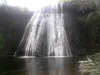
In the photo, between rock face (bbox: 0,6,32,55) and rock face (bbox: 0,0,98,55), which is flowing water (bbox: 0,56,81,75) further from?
rock face (bbox: 0,6,32,55)

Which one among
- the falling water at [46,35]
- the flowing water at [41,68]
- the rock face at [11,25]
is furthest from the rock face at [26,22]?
the flowing water at [41,68]

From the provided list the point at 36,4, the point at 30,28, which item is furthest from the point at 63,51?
the point at 36,4

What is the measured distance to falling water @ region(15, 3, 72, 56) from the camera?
61.7ft

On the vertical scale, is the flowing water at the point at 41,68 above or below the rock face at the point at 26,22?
below

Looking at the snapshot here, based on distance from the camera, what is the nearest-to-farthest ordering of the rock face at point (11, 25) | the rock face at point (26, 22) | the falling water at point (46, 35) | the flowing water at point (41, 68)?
1. the flowing water at point (41, 68)
2. the falling water at point (46, 35)
3. the rock face at point (26, 22)
4. the rock face at point (11, 25)

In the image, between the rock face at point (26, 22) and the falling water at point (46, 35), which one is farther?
the rock face at point (26, 22)

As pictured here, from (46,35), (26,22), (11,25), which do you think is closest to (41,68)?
(46,35)

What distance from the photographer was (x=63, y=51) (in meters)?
18.6

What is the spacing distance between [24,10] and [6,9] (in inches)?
81.7

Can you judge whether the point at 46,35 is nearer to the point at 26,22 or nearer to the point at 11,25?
the point at 26,22

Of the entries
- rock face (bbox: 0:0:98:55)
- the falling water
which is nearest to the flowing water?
the falling water

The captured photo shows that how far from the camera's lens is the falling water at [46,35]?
18.8 metres

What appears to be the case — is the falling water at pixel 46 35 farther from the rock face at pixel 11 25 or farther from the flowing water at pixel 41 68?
the flowing water at pixel 41 68

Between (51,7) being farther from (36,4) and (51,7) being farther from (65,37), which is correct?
(65,37)
